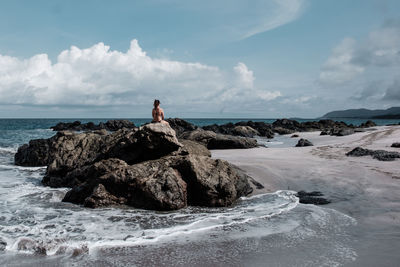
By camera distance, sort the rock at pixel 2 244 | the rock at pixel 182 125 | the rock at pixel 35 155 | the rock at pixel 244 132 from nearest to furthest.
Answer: the rock at pixel 2 244
the rock at pixel 35 155
the rock at pixel 244 132
the rock at pixel 182 125

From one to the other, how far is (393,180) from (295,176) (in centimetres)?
263

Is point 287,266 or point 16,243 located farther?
point 16,243

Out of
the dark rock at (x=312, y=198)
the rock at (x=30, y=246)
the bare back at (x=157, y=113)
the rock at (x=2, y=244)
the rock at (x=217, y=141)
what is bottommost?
the rock at (x=2, y=244)

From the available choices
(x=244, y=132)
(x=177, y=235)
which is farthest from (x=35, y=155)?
(x=244, y=132)

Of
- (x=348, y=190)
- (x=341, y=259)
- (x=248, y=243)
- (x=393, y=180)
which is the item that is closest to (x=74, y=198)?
(x=248, y=243)

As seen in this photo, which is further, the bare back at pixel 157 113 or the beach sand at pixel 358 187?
the bare back at pixel 157 113

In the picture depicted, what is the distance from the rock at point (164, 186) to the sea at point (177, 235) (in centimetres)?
27

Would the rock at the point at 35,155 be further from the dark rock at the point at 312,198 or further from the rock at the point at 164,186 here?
the dark rock at the point at 312,198

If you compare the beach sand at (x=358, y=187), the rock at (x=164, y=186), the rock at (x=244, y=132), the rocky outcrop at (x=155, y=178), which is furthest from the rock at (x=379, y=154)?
the rock at (x=244, y=132)

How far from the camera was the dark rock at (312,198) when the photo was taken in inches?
293

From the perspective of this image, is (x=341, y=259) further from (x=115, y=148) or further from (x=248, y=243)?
(x=115, y=148)

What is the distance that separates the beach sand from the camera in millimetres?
4711

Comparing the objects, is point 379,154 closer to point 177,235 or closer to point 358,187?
point 358,187

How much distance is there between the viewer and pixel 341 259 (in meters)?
4.24
